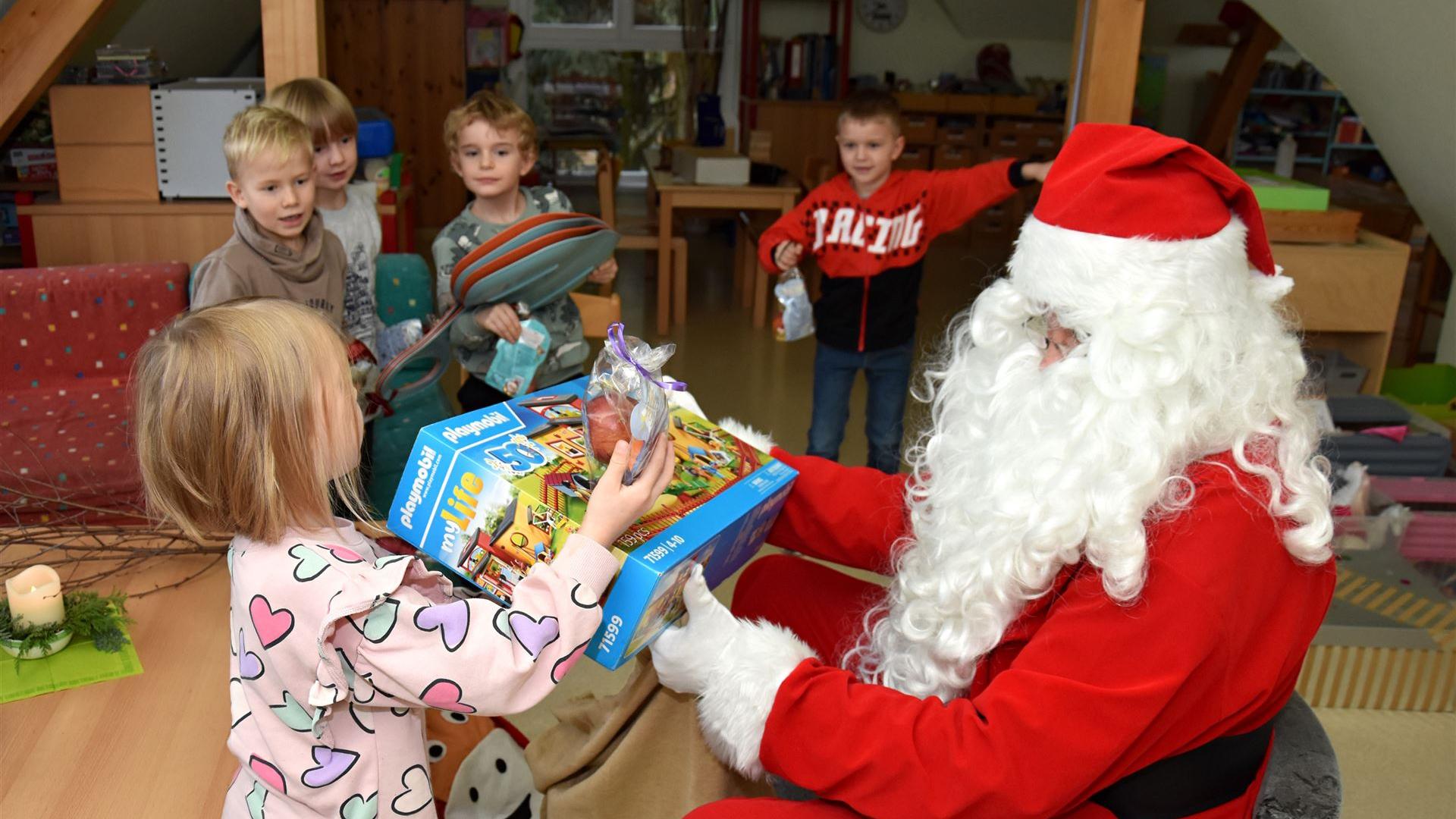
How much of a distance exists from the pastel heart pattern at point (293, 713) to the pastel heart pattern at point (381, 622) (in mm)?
145

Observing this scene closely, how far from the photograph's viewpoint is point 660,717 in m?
1.56

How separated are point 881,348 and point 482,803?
1819 millimetres

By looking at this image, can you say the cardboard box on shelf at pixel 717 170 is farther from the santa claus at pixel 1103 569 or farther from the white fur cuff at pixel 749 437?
the santa claus at pixel 1103 569

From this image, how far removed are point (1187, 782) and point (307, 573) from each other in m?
1.05

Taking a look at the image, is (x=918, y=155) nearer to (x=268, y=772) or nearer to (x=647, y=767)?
(x=647, y=767)

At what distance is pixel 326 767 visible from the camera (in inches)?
52.4

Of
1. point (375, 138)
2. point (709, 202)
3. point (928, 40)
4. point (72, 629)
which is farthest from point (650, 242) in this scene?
point (72, 629)

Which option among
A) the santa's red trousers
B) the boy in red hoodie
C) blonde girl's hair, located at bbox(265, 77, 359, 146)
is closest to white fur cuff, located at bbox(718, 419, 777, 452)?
the santa's red trousers

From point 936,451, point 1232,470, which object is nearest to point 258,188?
point 936,451

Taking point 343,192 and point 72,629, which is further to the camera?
point 343,192

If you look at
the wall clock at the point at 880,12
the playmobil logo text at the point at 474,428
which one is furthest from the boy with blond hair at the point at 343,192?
the wall clock at the point at 880,12

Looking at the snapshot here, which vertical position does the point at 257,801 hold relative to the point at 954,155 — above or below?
below

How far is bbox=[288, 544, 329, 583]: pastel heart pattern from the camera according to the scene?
1262 mm

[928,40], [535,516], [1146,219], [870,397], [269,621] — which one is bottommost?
[870,397]
